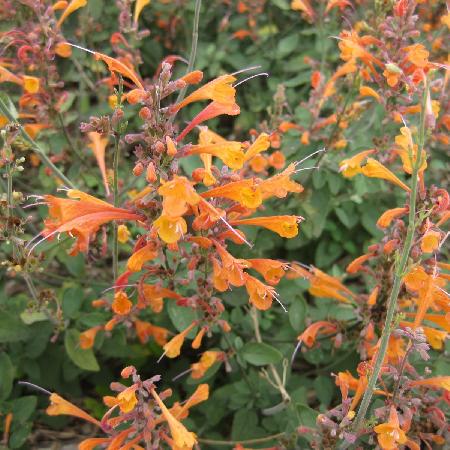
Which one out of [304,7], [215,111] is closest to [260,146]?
[215,111]

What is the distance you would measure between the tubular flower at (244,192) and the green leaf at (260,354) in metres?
0.96

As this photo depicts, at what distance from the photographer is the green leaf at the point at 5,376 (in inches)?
116

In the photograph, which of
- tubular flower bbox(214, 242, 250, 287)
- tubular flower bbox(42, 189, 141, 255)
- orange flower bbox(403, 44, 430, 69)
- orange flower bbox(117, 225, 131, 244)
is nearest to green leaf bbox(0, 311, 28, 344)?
orange flower bbox(117, 225, 131, 244)

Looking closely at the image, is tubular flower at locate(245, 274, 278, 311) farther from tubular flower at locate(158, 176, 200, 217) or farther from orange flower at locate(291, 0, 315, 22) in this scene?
orange flower at locate(291, 0, 315, 22)

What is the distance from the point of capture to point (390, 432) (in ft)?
7.02

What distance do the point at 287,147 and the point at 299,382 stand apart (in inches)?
56.0

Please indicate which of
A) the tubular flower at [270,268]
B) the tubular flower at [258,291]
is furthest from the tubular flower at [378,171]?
the tubular flower at [258,291]

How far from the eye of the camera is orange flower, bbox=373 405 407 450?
6.97 feet

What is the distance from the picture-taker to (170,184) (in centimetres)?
189

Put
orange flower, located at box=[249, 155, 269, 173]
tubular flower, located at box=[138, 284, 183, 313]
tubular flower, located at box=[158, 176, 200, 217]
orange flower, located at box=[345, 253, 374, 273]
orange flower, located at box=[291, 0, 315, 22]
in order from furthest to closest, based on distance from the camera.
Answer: orange flower, located at box=[291, 0, 315, 22]
orange flower, located at box=[249, 155, 269, 173]
orange flower, located at box=[345, 253, 374, 273]
tubular flower, located at box=[138, 284, 183, 313]
tubular flower, located at box=[158, 176, 200, 217]

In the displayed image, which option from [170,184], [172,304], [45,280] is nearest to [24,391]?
[45,280]

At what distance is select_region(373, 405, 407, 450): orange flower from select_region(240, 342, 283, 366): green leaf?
72 cm

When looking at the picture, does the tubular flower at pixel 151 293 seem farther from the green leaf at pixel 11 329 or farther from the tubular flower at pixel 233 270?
the green leaf at pixel 11 329

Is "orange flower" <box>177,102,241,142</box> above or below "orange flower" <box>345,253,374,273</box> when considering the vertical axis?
above
